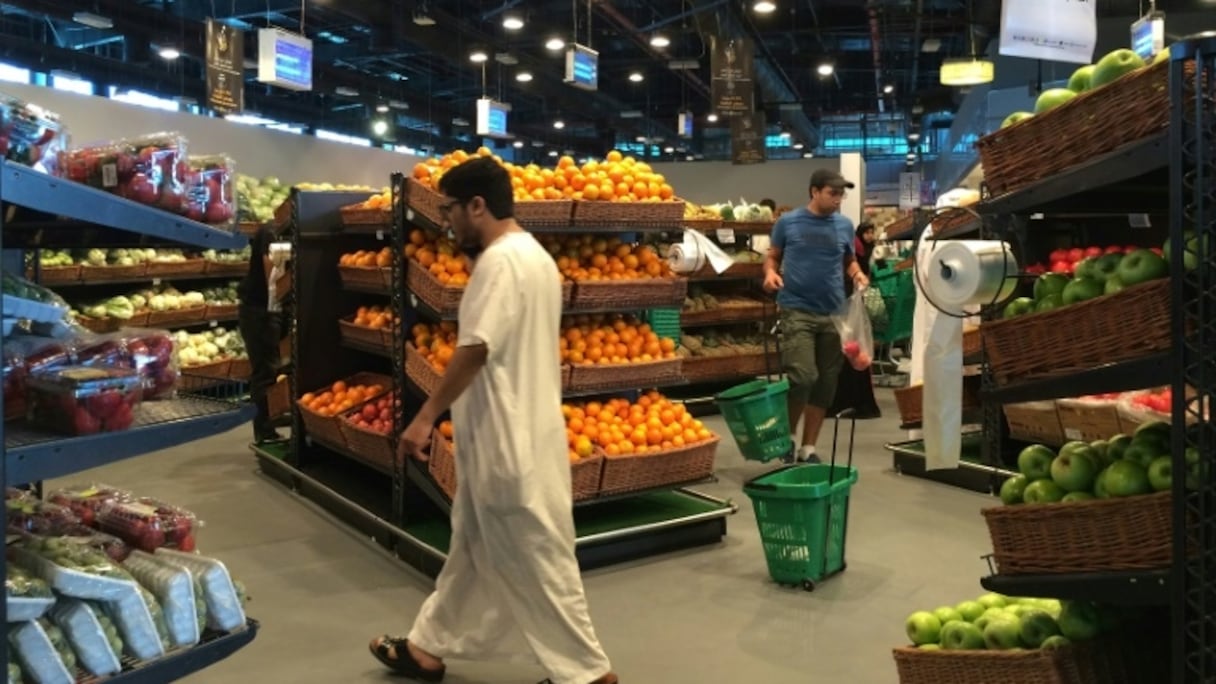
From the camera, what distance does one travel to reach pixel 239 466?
25.1ft

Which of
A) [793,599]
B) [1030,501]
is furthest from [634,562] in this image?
[1030,501]

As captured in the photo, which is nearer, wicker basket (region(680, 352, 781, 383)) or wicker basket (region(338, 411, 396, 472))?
wicker basket (region(338, 411, 396, 472))

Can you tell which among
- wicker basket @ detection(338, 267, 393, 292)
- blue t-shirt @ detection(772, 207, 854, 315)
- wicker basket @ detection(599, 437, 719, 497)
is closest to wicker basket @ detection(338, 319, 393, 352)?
wicker basket @ detection(338, 267, 393, 292)

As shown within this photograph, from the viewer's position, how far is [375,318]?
6.20m

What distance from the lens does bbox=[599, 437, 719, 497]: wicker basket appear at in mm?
5105

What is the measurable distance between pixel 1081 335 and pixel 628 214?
3468mm

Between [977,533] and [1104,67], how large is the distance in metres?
3.74

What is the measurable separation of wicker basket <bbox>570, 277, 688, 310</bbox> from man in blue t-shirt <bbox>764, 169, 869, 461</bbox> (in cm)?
127

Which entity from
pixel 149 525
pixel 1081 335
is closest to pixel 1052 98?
pixel 1081 335

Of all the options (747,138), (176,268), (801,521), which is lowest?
(801,521)

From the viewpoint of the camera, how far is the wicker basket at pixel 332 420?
6215mm

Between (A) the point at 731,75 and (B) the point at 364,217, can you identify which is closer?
(B) the point at 364,217

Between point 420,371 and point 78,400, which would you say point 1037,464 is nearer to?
point 78,400

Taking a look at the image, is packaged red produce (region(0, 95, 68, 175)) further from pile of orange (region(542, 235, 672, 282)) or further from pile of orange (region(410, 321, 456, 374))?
pile of orange (region(542, 235, 672, 282))
